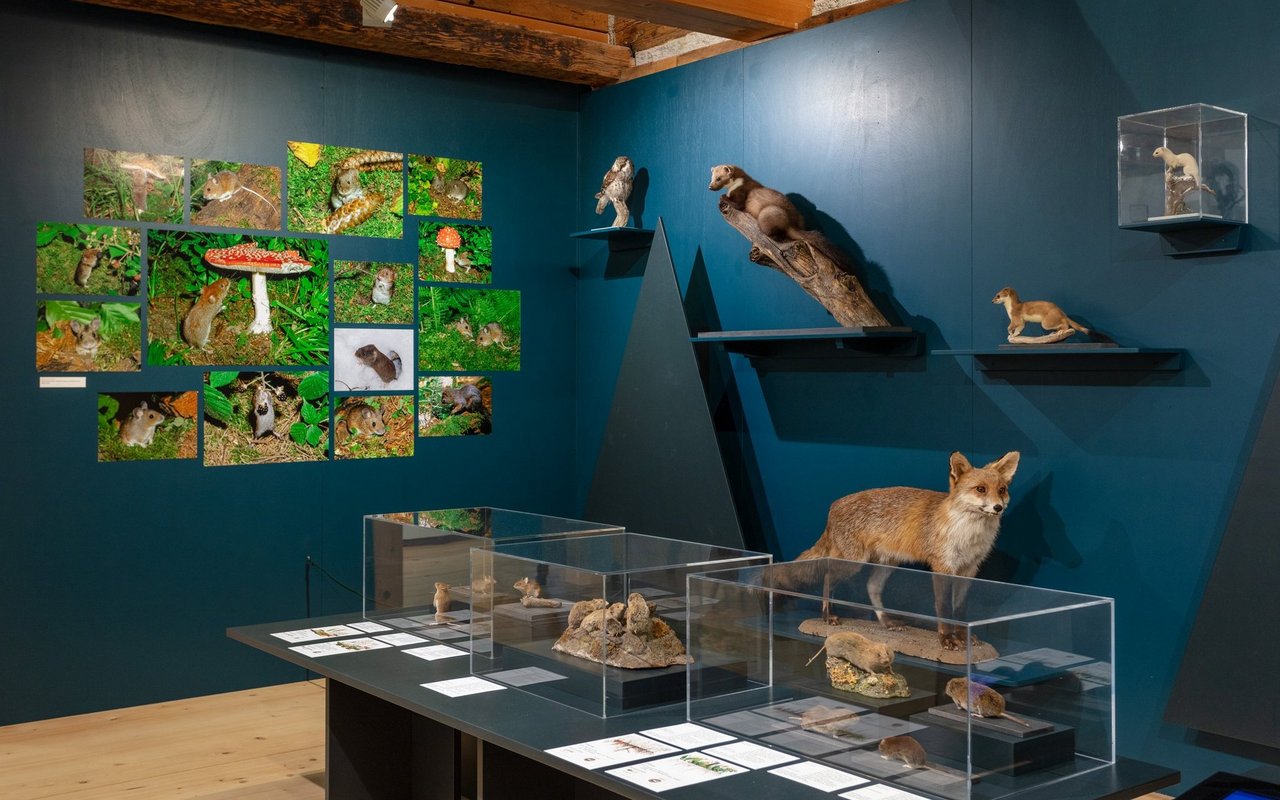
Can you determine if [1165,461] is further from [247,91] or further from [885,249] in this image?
[247,91]

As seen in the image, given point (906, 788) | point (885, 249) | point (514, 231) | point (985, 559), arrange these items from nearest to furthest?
point (906, 788) < point (985, 559) < point (885, 249) < point (514, 231)

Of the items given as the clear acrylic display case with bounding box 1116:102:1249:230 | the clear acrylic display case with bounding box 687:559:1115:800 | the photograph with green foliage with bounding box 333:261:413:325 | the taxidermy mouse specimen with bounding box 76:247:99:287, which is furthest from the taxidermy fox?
the taxidermy mouse specimen with bounding box 76:247:99:287

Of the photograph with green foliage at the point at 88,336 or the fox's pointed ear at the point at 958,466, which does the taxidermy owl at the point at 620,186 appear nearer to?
the photograph with green foliage at the point at 88,336

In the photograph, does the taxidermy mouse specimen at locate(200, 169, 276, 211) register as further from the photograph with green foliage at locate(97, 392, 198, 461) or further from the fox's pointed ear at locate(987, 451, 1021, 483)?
the fox's pointed ear at locate(987, 451, 1021, 483)

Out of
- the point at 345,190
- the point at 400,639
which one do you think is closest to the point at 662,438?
the point at 345,190

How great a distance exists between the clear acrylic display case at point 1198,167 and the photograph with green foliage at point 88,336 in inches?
164

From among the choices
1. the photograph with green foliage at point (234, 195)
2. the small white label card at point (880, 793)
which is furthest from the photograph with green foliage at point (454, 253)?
the small white label card at point (880, 793)

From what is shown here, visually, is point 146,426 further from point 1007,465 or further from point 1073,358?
point 1073,358

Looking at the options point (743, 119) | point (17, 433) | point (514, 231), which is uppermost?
point (743, 119)

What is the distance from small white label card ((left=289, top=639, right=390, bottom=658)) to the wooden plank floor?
732 mm

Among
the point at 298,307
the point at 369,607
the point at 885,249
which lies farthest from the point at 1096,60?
the point at 298,307

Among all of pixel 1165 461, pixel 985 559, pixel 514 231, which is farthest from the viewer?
pixel 514 231

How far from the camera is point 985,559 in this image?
14.6 ft

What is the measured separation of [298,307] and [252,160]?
0.73 meters
